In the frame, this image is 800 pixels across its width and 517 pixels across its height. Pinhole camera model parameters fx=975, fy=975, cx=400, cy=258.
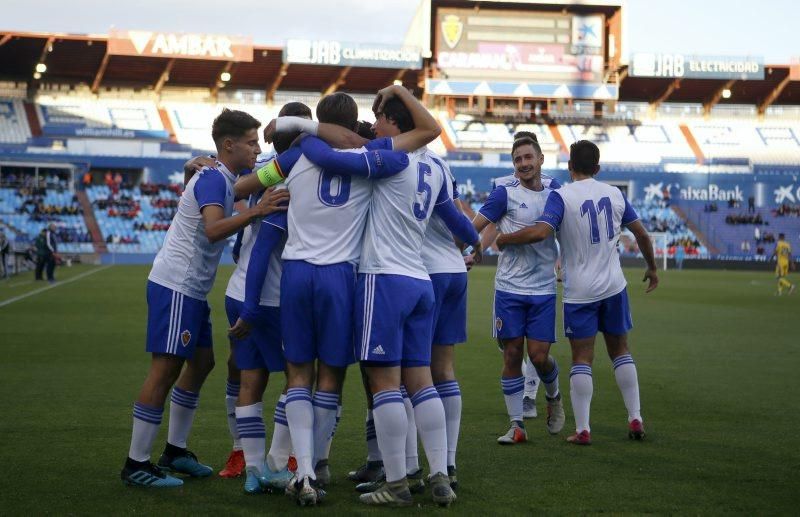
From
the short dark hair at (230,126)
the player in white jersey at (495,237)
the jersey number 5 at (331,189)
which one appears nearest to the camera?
the jersey number 5 at (331,189)

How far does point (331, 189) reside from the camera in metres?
5.39

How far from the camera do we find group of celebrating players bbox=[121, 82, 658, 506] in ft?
17.5

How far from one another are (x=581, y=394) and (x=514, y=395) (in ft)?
1.66

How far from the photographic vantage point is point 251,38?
193ft

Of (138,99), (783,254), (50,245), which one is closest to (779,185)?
(783,254)

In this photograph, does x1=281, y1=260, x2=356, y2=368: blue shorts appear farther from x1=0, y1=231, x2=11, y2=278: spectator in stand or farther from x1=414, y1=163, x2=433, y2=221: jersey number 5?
x1=0, y1=231, x2=11, y2=278: spectator in stand

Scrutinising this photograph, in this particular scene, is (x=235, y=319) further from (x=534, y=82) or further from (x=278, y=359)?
(x=534, y=82)

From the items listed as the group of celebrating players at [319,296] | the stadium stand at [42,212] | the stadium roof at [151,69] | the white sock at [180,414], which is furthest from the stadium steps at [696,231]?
the white sock at [180,414]

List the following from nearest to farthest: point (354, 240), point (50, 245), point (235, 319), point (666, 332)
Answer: point (354, 240) < point (235, 319) < point (666, 332) < point (50, 245)

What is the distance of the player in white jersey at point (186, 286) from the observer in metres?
5.69

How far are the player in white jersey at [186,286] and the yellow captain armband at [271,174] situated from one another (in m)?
0.10

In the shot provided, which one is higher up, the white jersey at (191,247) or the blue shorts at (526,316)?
the white jersey at (191,247)

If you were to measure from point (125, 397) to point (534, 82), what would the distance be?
5381 cm

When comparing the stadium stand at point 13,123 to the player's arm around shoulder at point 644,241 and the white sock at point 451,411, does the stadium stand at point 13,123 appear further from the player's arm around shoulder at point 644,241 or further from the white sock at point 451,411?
the white sock at point 451,411
